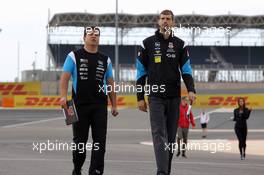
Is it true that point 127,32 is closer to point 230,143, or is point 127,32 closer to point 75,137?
point 230,143

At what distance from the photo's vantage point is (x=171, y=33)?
26.7ft

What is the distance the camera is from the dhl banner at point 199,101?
1780 inches

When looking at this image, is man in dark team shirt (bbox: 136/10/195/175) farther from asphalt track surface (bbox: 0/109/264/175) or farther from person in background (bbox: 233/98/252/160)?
person in background (bbox: 233/98/252/160)

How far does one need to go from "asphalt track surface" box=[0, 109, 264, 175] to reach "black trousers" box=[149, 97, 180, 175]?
2.51 meters

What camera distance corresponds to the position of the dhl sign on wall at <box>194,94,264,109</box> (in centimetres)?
4500

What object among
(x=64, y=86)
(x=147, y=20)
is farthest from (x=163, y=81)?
(x=147, y=20)

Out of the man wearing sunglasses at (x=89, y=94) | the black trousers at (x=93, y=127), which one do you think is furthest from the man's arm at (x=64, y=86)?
the black trousers at (x=93, y=127)

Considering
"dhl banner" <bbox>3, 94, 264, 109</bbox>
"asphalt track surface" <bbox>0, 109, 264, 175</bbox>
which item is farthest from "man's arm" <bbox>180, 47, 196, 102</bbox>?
"dhl banner" <bbox>3, 94, 264, 109</bbox>

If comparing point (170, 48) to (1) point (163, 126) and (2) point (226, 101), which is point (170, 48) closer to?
(1) point (163, 126)

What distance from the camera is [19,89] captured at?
5834cm

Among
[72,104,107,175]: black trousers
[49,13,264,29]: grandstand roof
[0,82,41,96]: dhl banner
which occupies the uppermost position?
[49,13,264,29]: grandstand roof

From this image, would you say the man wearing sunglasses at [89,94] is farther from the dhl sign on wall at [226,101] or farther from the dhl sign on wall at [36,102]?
the dhl sign on wall at [36,102]

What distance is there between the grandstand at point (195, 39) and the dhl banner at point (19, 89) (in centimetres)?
2422

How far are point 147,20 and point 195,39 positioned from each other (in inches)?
307
